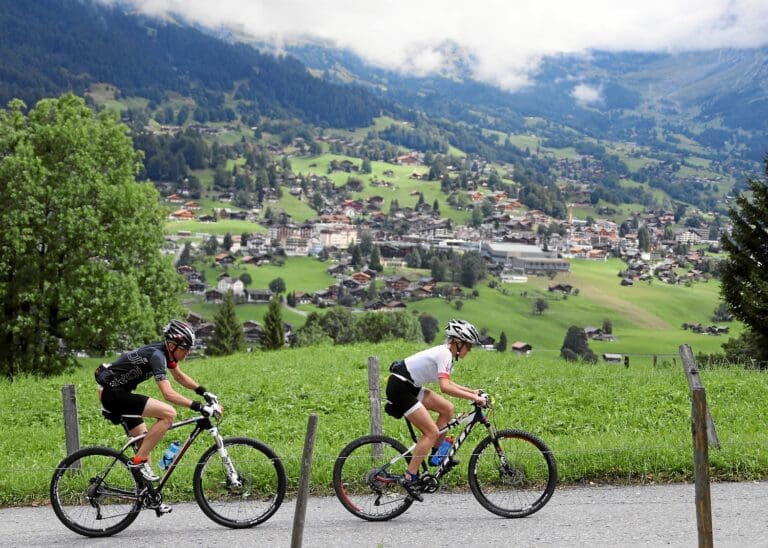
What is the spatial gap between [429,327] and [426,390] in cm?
11294

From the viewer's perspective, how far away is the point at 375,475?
9.58 meters

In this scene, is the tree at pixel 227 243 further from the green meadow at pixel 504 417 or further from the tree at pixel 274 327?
the green meadow at pixel 504 417

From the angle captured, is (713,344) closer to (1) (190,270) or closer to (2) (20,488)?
(1) (190,270)

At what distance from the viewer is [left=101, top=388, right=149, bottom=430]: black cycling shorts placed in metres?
9.28

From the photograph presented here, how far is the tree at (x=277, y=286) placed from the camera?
15288cm

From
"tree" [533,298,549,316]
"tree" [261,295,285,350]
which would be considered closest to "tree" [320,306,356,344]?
"tree" [261,295,285,350]

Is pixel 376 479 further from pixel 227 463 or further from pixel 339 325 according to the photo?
pixel 339 325

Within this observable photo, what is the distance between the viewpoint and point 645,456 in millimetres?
11156

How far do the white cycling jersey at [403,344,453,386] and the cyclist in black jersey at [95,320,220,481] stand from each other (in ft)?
8.03

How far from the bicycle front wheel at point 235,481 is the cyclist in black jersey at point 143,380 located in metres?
0.56

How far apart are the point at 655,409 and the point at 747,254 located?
18702mm

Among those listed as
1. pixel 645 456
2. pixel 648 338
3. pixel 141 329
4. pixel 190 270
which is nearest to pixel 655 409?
pixel 645 456

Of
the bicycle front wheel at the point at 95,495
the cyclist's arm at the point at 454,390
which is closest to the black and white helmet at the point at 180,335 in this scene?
the bicycle front wheel at the point at 95,495

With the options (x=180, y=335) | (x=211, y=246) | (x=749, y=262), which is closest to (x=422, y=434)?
(x=180, y=335)
